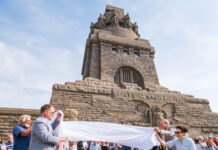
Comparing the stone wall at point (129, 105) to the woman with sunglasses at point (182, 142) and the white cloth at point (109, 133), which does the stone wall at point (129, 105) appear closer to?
the white cloth at point (109, 133)

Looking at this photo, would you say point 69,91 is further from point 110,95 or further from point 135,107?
point 135,107

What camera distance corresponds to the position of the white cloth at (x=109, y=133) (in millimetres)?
4305

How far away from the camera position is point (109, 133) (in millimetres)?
4637

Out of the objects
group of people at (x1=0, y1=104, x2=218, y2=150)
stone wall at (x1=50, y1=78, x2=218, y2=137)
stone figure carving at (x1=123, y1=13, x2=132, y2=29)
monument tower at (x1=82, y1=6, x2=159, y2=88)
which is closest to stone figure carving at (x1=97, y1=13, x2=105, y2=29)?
stone figure carving at (x1=123, y1=13, x2=132, y2=29)

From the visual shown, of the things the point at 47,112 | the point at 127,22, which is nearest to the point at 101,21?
the point at 127,22

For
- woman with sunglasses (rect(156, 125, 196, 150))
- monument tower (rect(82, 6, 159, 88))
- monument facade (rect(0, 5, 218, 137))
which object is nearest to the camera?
woman with sunglasses (rect(156, 125, 196, 150))

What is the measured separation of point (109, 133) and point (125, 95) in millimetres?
7760

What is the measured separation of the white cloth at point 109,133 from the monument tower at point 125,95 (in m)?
5.12

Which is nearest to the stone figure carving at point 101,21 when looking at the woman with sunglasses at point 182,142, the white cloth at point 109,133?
the white cloth at point 109,133

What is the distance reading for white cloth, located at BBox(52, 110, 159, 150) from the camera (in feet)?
14.1

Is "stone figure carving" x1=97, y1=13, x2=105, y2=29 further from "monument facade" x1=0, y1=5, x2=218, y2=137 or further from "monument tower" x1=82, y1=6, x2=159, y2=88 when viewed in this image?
"monument facade" x1=0, y1=5, x2=218, y2=137

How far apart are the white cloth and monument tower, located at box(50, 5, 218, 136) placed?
16.8 ft

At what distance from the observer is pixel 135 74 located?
16391 mm

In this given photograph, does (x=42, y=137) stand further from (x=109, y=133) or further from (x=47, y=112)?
(x=109, y=133)
